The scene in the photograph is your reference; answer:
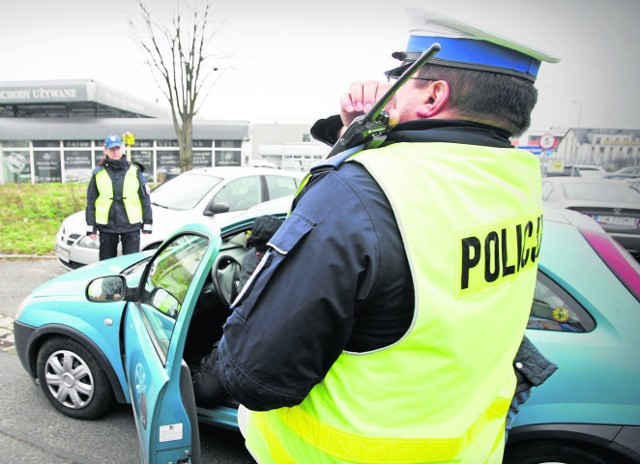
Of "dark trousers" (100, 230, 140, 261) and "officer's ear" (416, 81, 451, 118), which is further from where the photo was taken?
"dark trousers" (100, 230, 140, 261)

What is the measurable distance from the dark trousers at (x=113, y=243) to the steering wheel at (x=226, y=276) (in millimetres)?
3179

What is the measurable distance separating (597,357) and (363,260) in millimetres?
1573

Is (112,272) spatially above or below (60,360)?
above

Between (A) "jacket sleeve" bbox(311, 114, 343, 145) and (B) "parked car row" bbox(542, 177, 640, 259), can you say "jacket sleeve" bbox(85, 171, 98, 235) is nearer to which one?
(A) "jacket sleeve" bbox(311, 114, 343, 145)

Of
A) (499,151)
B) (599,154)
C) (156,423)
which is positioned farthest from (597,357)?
(599,154)

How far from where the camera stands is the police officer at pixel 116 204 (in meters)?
5.22

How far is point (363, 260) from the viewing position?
2.88ft

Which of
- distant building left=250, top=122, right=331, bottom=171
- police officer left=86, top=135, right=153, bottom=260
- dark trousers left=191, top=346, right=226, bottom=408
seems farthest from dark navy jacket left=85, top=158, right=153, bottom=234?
distant building left=250, top=122, right=331, bottom=171

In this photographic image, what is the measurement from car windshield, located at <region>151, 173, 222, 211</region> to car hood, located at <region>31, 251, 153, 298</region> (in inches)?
106

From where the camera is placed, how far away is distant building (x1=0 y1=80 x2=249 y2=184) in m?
22.0

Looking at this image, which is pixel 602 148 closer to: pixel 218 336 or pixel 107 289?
pixel 218 336

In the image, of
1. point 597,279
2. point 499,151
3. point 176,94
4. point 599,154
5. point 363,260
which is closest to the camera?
point 363,260

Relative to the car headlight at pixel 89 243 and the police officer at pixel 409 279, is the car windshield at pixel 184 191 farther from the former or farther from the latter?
the police officer at pixel 409 279

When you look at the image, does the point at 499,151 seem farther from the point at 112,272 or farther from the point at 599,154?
the point at 599,154
